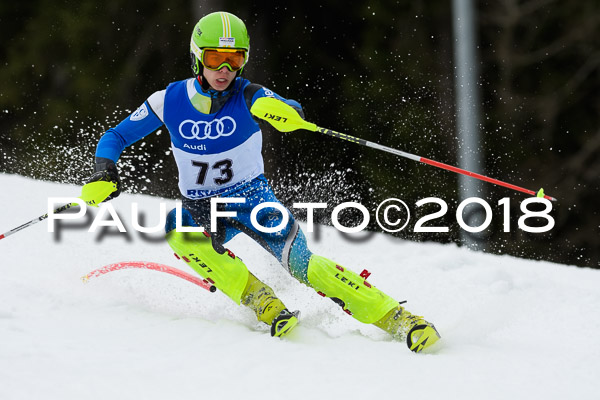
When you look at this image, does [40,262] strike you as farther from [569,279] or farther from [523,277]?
[569,279]

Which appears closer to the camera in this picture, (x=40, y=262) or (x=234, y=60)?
(x=234, y=60)

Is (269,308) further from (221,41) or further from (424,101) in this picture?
(424,101)

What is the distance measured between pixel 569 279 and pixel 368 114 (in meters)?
10.7

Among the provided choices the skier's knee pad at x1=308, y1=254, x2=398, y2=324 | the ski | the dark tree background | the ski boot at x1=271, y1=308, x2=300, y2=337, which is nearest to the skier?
the skier's knee pad at x1=308, y1=254, x2=398, y2=324

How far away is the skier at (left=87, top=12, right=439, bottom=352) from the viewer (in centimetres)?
399

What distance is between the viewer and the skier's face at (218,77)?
412 cm

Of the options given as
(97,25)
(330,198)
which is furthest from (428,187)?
(97,25)

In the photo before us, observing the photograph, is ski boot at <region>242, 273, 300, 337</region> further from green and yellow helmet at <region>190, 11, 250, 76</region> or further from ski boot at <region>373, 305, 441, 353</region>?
green and yellow helmet at <region>190, 11, 250, 76</region>

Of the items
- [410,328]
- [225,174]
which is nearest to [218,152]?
[225,174]

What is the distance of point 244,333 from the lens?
383 cm

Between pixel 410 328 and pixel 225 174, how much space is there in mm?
1309

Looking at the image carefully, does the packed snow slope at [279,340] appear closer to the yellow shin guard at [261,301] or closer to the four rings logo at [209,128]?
the yellow shin guard at [261,301]

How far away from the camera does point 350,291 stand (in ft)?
12.9

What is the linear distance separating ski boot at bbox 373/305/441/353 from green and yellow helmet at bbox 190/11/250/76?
1504mm
